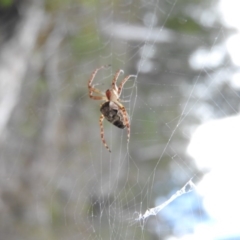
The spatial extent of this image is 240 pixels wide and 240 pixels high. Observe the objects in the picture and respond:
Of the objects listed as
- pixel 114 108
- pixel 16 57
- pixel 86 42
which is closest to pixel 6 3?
pixel 16 57

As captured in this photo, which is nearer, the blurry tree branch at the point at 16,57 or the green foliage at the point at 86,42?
the blurry tree branch at the point at 16,57

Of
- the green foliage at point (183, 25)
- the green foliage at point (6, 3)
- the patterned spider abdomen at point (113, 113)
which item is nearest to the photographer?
the patterned spider abdomen at point (113, 113)

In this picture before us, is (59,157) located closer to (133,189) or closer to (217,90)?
(133,189)

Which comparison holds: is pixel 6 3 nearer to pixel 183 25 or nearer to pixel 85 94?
pixel 85 94

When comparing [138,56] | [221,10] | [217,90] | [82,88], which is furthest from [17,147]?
[221,10]

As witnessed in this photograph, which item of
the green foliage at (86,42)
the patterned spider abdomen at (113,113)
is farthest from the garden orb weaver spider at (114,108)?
the green foliage at (86,42)

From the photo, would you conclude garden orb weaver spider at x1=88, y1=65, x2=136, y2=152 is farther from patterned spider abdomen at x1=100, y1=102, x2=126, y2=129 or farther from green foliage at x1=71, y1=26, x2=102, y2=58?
green foliage at x1=71, y1=26, x2=102, y2=58

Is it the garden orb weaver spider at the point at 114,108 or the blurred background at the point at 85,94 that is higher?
the blurred background at the point at 85,94

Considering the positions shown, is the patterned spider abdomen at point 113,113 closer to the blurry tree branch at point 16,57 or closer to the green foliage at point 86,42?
the blurry tree branch at point 16,57

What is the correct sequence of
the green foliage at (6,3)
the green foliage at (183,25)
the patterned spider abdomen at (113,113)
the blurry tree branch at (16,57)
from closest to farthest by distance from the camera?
the patterned spider abdomen at (113,113) → the blurry tree branch at (16,57) → the green foliage at (6,3) → the green foliage at (183,25)
